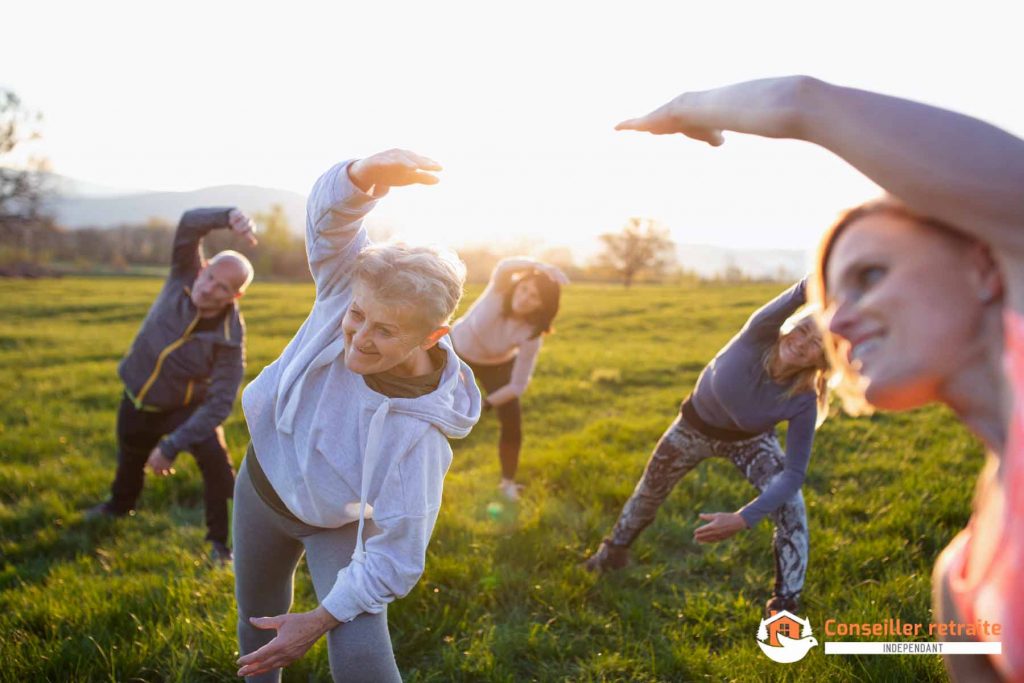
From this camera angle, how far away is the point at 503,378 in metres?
5.89

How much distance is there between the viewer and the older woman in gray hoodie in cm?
206

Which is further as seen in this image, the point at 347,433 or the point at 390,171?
the point at 347,433

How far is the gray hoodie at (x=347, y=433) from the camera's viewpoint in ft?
6.80

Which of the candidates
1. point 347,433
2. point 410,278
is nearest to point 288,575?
point 347,433

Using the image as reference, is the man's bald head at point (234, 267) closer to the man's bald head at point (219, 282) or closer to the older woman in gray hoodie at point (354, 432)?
the man's bald head at point (219, 282)

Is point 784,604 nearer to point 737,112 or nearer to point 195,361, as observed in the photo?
point 737,112

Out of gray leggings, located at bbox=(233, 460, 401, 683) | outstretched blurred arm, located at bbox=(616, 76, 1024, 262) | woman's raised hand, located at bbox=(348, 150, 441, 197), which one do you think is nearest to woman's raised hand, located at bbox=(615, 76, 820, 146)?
outstretched blurred arm, located at bbox=(616, 76, 1024, 262)

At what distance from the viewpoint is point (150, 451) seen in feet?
17.1

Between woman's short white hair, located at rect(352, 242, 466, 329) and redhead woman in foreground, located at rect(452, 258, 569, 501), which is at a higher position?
woman's short white hair, located at rect(352, 242, 466, 329)

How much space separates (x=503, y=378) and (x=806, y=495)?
108 inches

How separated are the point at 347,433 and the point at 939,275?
1.83m

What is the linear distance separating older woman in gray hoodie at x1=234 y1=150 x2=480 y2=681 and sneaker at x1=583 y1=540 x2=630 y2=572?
2174 millimetres

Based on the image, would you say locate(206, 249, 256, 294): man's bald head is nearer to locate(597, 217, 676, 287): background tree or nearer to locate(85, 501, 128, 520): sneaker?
locate(85, 501, 128, 520): sneaker

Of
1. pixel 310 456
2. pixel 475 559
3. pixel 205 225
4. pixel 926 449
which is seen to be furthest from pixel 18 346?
pixel 926 449
